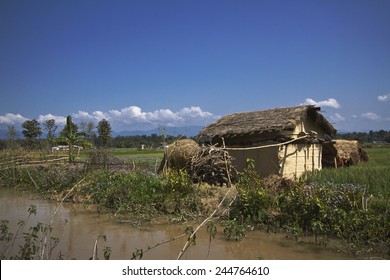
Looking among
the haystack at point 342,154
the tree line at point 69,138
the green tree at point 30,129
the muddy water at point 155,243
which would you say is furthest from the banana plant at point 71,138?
the green tree at point 30,129

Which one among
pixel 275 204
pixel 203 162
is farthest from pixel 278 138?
pixel 275 204

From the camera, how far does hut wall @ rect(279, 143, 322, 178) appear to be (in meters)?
11.0

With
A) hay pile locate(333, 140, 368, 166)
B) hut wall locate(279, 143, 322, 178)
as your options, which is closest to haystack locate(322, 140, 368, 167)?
hay pile locate(333, 140, 368, 166)

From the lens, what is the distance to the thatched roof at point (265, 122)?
441 inches

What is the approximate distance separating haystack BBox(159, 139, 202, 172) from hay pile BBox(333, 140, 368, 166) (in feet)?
24.6

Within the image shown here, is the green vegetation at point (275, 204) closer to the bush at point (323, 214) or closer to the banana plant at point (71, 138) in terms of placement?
the bush at point (323, 214)

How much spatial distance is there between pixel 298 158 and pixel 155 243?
731 cm

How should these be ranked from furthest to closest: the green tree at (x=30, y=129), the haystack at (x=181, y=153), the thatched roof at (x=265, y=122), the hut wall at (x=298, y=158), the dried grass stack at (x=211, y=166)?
1. the green tree at (x=30, y=129)
2. the thatched roof at (x=265, y=122)
3. the hut wall at (x=298, y=158)
4. the haystack at (x=181, y=153)
5. the dried grass stack at (x=211, y=166)

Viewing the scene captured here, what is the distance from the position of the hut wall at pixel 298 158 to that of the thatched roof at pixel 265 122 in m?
0.79

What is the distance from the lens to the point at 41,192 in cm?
1133

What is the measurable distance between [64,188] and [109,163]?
245 centimetres

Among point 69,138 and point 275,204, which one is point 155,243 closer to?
point 275,204

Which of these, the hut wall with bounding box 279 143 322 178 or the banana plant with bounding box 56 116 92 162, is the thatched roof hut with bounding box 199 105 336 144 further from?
the banana plant with bounding box 56 116 92 162

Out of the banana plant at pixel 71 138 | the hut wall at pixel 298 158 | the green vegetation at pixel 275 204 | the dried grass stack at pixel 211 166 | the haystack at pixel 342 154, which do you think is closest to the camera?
the green vegetation at pixel 275 204
